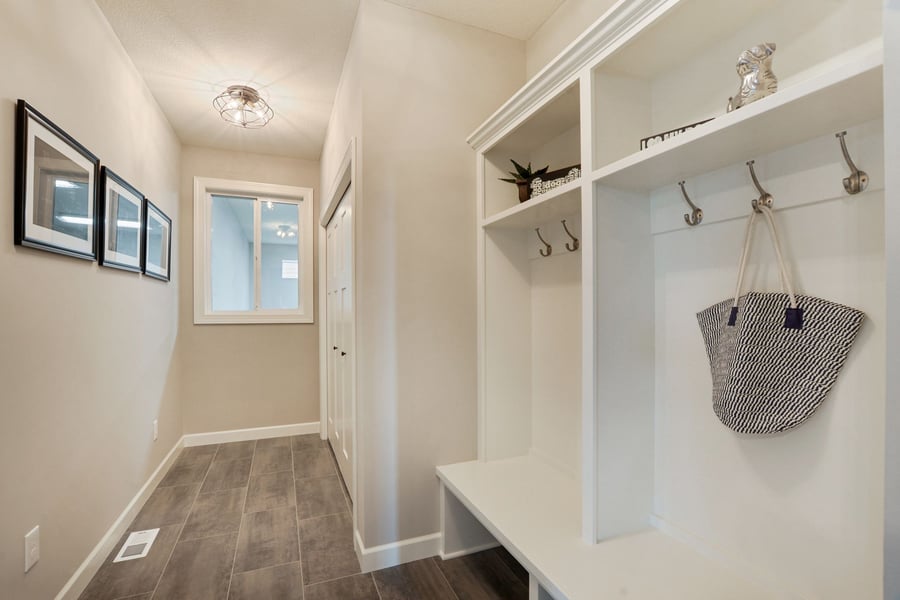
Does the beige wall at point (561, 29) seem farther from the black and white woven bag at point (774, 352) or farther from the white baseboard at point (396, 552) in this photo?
the white baseboard at point (396, 552)

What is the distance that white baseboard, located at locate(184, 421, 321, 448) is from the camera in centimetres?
343

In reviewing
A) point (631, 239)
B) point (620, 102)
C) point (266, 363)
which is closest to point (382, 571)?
point (631, 239)

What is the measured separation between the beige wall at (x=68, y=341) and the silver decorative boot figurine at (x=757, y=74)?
6.93 feet

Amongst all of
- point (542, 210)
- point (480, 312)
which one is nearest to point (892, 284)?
point (542, 210)

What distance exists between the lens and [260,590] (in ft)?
5.53

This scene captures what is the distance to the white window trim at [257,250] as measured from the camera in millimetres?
3482

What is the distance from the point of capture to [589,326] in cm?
128

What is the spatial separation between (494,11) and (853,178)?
65.4 inches

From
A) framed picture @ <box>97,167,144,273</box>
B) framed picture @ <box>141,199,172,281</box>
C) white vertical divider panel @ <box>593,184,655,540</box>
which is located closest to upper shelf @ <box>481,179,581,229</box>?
white vertical divider panel @ <box>593,184,655,540</box>

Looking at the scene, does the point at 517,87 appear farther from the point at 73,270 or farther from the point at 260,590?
the point at 260,590

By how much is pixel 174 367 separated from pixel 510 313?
2.78 m

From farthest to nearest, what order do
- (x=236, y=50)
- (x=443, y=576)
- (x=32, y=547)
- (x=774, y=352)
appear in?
(x=236, y=50) → (x=443, y=576) → (x=32, y=547) → (x=774, y=352)

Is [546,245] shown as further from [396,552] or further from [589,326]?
[396,552]

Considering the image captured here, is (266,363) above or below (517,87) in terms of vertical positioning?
below
